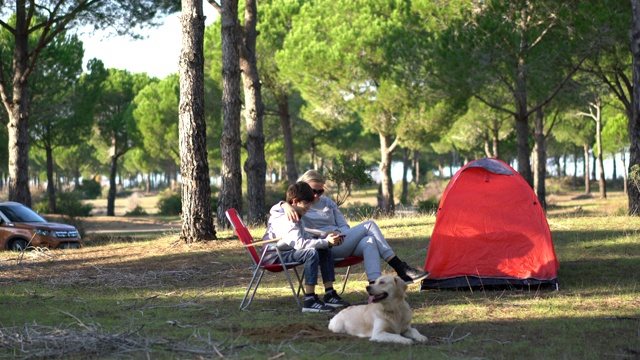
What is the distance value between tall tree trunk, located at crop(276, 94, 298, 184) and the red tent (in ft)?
58.0

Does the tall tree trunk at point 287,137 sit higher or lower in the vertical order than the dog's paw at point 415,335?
higher

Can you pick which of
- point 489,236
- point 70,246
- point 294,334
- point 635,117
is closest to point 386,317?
point 294,334

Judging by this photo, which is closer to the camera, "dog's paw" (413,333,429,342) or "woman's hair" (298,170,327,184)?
"dog's paw" (413,333,429,342)

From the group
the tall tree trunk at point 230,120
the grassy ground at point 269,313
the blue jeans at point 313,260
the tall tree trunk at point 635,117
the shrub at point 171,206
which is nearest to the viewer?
the grassy ground at point 269,313

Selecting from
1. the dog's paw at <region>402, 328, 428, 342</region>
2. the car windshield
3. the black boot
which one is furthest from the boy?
the car windshield

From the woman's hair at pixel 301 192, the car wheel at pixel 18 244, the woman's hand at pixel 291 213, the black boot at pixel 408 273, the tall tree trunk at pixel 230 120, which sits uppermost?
the tall tree trunk at pixel 230 120

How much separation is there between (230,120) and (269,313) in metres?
7.71

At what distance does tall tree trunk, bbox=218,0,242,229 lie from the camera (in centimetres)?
1323

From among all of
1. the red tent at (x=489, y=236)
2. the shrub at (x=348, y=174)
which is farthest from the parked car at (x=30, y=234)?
the red tent at (x=489, y=236)

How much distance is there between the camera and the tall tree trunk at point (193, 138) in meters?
11.3

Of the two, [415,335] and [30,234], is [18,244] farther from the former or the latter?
[415,335]

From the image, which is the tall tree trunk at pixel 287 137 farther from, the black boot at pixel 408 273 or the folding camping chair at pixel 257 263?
the black boot at pixel 408 273

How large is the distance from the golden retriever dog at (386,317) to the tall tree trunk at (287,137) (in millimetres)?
20163

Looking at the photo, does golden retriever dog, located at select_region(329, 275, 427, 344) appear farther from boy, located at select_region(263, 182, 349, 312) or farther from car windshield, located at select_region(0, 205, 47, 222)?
car windshield, located at select_region(0, 205, 47, 222)
